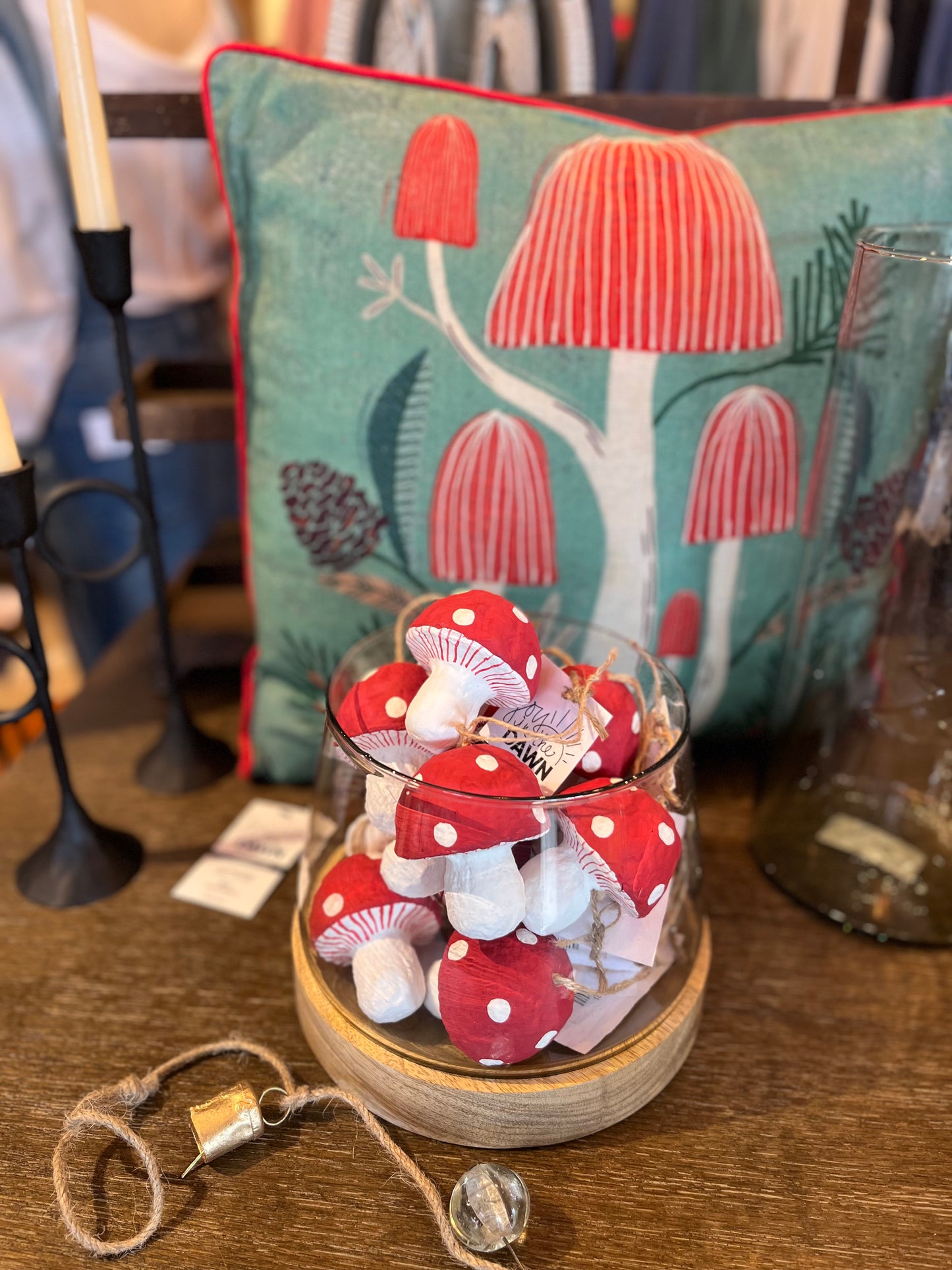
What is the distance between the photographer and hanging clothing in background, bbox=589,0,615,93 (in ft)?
2.61

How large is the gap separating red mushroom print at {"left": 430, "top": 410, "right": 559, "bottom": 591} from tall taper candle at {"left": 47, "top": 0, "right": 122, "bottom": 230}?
0.25 metres

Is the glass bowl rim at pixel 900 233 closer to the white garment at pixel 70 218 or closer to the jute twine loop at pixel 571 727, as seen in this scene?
the jute twine loop at pixel 571 727

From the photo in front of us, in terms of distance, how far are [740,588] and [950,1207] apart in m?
0.36

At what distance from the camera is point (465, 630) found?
399 mm

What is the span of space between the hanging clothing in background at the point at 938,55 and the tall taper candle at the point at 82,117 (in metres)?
0.74

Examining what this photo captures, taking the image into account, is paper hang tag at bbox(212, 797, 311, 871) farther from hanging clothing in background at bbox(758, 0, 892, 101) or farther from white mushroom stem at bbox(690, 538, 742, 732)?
hanging clothing in background at bbox(758, 0, 892, 101)

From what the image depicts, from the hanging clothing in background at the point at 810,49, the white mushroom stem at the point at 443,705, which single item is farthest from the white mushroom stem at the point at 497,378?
the hanging clothing in background at the point at 810,49

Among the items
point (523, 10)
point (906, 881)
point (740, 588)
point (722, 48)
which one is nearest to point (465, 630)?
point (740, 588)

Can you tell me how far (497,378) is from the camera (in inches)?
21.8

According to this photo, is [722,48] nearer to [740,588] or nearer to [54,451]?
[740,588]

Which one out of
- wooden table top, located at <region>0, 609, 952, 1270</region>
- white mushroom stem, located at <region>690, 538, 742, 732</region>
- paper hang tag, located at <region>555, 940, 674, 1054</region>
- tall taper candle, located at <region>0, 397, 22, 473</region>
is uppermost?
tall taper candle, located at <region>0, 397, 22, 473</region>

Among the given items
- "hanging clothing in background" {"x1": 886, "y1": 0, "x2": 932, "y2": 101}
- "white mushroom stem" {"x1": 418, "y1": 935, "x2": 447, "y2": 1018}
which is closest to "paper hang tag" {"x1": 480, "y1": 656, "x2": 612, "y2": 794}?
"white mushroom stem" {"x1": 418, "y1": 935, "x2": 447, "y2": 1018}

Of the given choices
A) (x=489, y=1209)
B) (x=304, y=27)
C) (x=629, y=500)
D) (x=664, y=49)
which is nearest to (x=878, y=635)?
(x=629, y=500)

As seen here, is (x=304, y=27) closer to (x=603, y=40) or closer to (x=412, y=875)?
(x=603, y=40)
